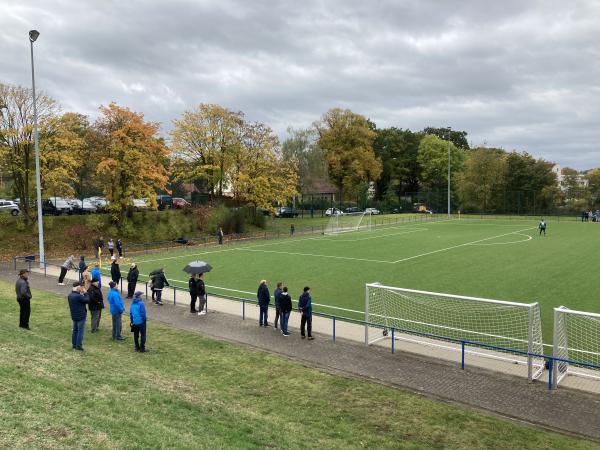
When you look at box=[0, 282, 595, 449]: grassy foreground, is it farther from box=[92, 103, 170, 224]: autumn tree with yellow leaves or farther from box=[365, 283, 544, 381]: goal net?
A: box=[92, 103, 170, 224]: autumn tree with yellow leaves

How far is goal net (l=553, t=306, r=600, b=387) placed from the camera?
1138 cm

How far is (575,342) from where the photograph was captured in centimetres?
1335

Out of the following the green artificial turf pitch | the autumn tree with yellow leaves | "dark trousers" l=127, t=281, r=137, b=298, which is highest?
the autumn tree with yellow leaves

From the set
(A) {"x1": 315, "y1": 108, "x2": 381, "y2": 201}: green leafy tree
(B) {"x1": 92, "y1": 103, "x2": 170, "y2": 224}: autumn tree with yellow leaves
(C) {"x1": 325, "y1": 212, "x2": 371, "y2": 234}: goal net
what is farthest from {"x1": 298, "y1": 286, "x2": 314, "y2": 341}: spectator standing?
(A) {"x1": 315, "y1": 108, "x2": 381, "y2": 201}: green leafy tree

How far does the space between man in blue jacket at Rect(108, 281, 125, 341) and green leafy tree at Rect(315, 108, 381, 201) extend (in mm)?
65988

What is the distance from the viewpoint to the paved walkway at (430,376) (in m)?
9.59

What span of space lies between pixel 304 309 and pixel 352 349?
5.72ft

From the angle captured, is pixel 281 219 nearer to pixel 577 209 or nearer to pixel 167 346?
pixel 577 209

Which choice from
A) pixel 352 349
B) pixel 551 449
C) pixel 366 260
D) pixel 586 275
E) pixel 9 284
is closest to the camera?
pixel 551 449

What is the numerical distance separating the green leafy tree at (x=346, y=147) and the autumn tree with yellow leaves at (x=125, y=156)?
142 feet

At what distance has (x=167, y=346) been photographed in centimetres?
1368

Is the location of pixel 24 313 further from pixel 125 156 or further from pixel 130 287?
pixel 125 156

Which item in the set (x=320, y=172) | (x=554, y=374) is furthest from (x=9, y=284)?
(x=320, y=172)

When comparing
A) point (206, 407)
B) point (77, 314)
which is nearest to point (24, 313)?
point (77, 314)
